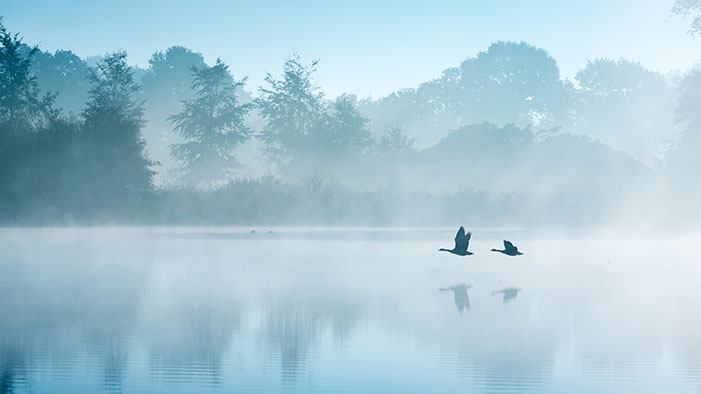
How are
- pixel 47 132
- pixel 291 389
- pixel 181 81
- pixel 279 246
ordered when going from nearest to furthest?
pixel 291 389 → pixel 279 246 → pixel 47 132 → pixel 181 81

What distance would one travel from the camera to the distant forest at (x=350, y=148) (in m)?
40.3

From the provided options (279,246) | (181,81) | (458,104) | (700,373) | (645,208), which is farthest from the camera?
(458,104)

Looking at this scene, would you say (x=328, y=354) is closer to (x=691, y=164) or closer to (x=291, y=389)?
(x=291, y=389)

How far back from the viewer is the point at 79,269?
18.2 metres

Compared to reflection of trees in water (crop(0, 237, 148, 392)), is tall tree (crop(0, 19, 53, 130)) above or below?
above

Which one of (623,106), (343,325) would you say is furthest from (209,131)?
(623,106)

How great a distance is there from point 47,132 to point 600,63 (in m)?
63.5

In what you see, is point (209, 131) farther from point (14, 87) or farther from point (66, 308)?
point (66, 308)

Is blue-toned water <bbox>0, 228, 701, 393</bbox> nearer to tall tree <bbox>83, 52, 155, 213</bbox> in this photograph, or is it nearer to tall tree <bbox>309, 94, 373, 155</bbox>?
tall tree <bbox>83, 52, 155, 213</bbox>

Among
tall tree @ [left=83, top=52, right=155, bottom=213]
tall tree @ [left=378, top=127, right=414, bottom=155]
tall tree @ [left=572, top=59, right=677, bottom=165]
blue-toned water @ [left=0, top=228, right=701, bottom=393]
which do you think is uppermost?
tall tree @ [left=572, top=59, right=677, bottom=165]

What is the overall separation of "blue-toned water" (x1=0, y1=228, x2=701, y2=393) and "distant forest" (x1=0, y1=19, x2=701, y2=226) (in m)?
19.3

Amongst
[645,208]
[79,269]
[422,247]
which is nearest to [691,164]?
[645,208]

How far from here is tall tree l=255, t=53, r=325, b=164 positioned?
5894 centimetres

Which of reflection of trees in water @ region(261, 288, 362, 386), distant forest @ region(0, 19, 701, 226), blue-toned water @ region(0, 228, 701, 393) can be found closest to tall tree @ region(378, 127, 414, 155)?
distant forest @ region(0, 19, 701, 226)
